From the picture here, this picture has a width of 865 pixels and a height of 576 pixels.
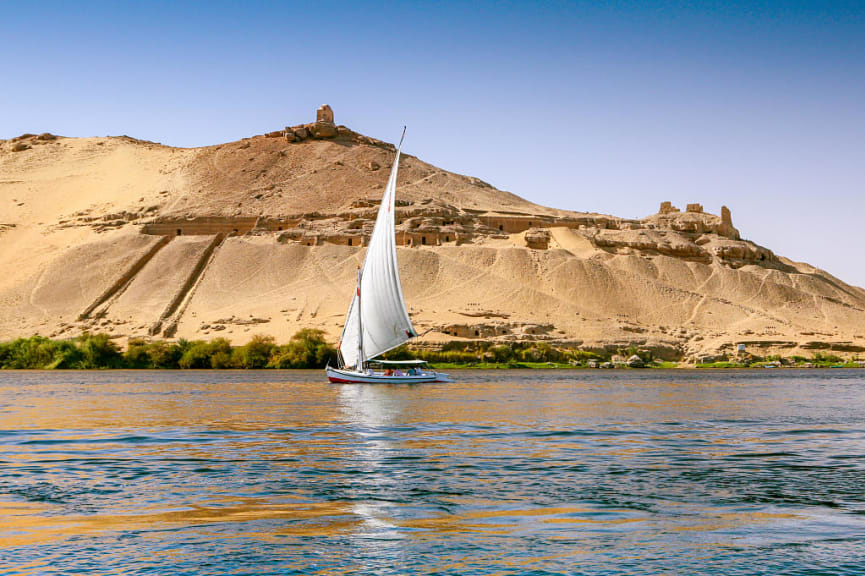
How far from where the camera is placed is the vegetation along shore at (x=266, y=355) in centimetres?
7588

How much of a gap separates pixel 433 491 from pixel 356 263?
286 feet

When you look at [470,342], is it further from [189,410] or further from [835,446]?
[835,446]

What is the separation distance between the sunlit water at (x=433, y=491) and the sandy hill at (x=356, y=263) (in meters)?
52.2

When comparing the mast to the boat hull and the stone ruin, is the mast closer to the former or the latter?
the boat hull

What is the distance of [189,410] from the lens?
33594 millimetres

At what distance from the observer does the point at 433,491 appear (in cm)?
1606

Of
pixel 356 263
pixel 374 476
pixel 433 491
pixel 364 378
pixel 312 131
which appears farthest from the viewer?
pixel 312 131

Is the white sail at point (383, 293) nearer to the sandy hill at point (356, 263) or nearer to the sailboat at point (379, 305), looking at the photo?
the sailboat at point (379, 305)

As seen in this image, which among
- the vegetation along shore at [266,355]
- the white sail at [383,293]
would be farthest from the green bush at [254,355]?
the white sail at [383,293]

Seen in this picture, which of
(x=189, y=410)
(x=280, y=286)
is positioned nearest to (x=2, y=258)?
(x=280, y=286)

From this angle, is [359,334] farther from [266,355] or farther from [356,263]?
[356,263]

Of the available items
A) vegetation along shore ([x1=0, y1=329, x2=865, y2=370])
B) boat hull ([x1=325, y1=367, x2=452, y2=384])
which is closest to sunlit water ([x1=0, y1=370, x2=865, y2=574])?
boat hull ([x1=325, y1=367, x2=452, y2=384])

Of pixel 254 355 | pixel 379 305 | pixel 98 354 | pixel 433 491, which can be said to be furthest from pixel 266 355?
pixel 433 491

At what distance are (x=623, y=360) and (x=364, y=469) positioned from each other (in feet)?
213
